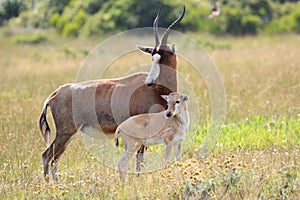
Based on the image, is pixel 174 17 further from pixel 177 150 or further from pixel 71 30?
pixel 177 150

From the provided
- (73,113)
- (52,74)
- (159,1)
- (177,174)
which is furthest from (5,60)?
(177,174)

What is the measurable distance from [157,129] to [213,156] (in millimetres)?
660

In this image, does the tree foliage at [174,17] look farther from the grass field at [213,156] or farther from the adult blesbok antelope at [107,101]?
A: the adult blesbok antelope at [107,101]

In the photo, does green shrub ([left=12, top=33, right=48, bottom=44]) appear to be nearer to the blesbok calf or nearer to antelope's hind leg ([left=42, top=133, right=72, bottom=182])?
antelope's hind leg ([left=42, top=133, right=72, bottom=182])

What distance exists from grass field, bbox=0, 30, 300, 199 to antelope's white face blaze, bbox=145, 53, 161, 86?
3.02ft

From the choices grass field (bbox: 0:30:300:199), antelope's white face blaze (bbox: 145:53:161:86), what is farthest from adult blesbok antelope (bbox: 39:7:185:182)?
grass field (bbox: 0:30:300:199)

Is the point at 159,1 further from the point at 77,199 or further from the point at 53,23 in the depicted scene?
the point at 77,199

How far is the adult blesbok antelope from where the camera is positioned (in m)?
7.05

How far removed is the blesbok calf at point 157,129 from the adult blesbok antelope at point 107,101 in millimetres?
446

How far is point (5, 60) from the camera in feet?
73.7

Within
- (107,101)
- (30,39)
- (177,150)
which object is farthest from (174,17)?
(177,150)

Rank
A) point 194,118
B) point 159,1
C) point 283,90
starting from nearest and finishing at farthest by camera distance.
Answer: point 194,118, point 283,90, point 159,1

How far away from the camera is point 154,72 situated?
689 cm

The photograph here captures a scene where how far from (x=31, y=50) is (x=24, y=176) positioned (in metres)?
20.3
